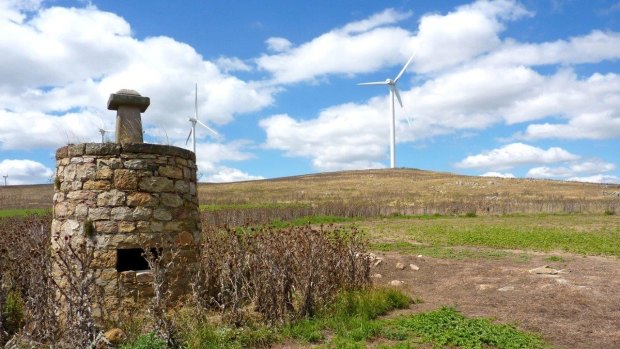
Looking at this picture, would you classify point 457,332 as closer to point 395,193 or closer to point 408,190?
point 395,193

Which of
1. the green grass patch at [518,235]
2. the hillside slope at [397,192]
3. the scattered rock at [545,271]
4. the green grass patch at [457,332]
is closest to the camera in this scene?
the green grass patch at [457,332]

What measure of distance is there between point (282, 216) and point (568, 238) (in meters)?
16.6

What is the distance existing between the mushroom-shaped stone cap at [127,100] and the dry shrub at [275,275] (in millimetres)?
2795

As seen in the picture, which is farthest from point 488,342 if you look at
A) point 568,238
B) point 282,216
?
point 282,216

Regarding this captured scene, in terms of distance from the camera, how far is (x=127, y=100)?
8672 millimetres

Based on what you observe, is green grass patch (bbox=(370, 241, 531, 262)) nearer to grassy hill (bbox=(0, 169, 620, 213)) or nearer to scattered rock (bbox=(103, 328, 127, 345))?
scattered rock (bbox=(103, 328, 127, 345))

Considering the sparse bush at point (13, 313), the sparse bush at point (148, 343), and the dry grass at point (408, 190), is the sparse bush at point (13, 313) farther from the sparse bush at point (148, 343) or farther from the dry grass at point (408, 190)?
the dry grass at point (408, 190)

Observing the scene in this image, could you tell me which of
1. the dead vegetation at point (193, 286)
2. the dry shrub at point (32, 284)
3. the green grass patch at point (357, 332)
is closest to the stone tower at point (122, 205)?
the dead vegetation at point (193, 286)

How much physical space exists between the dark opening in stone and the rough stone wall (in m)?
0.17

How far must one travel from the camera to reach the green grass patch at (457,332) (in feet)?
23.6

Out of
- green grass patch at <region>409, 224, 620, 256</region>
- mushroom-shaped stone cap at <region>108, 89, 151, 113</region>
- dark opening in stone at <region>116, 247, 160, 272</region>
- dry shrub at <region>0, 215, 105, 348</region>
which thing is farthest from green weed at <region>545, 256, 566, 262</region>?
dry shrub at <region>0, 215, 105, 348</region>

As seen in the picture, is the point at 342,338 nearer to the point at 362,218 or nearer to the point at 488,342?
the point at 488,342

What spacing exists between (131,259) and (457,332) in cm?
567

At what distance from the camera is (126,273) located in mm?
8109
